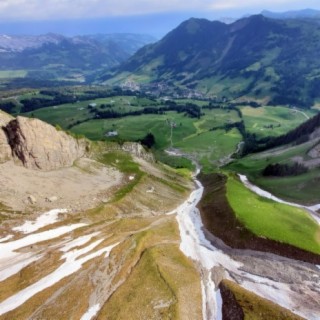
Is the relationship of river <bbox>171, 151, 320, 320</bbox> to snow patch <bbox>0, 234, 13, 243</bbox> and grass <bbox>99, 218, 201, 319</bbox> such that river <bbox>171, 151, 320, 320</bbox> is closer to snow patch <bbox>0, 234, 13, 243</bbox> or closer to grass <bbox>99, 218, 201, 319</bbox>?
grass <bbox>99, 218, 201, 319</bbox>

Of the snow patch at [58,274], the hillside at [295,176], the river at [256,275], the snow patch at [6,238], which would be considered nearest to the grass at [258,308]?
the river at [256,275]

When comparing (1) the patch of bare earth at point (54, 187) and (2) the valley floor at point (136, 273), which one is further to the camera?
(1) the patch of bare earth at point (54, 187)

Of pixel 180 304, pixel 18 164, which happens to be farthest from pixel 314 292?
pixel 18 164

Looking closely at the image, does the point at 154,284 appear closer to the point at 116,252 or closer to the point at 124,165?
the point at 116,252

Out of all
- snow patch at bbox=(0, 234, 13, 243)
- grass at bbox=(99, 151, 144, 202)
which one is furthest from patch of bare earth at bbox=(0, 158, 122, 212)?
snow patch at bbox=(0, 234, 13, 243)

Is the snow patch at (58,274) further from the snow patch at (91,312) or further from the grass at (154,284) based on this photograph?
the snow patch at (91,312)

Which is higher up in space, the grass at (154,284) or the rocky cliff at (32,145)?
the grass at (154,284)

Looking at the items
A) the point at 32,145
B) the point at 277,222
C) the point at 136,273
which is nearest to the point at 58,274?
the point at 136,273
